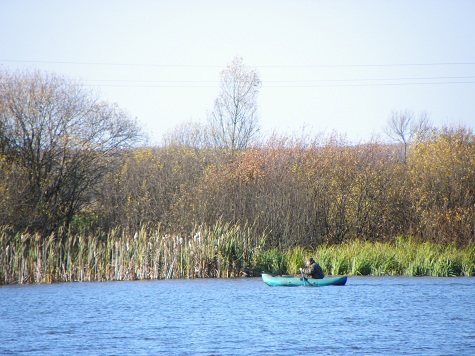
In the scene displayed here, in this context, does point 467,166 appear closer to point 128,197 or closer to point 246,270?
point 246,270

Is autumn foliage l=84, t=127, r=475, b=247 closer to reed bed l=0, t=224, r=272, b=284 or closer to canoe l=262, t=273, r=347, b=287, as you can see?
reed bed l=0, t=224, r=272, b=284

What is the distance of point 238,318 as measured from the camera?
1831 cm

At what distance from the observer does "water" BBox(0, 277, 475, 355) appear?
14.6m

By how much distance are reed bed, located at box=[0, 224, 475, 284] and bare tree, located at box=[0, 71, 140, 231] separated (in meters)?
5.40

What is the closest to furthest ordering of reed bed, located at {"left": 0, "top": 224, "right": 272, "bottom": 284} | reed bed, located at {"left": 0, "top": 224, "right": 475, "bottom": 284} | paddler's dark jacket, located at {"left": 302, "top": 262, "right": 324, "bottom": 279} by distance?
paddler's dark jacket, located at {"left": 302, "top": 262, "right": 324, "bottom": 279} < reed bed, located at {"left": 0, "top": 224, "right": 272, "bottom": 284} < reed bed, located at {"left": 0, "top": 224, "right": 475, "bottom": 284}

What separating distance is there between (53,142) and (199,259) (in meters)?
10.9

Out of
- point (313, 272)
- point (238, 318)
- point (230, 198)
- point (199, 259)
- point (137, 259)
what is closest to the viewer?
point (238, 318)

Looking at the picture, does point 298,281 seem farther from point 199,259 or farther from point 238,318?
point 238,318

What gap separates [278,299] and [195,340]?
23.1 feet

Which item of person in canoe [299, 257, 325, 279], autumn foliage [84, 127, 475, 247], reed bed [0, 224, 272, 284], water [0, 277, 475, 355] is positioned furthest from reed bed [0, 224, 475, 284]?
person in canoe [299, 257, 325, 279]

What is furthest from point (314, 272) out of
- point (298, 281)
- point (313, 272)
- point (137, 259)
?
point (137, 259)

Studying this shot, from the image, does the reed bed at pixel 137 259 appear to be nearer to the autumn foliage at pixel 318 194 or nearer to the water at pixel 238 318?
the water at pixel 238 318

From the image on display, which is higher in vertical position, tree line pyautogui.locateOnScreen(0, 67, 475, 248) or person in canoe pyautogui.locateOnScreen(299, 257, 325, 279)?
tree line pyautogui.locateOnScreen(0, 67, 475, 248)

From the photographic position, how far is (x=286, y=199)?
102ft
